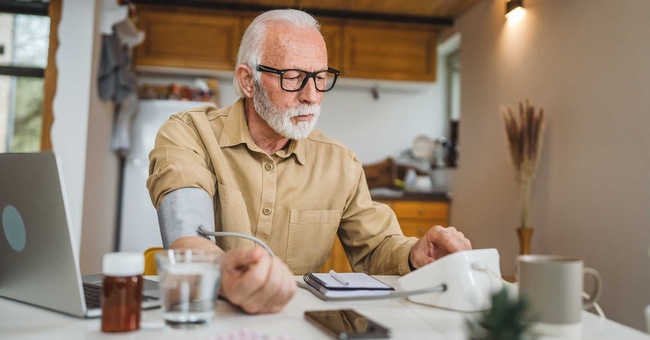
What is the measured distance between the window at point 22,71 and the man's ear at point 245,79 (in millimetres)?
3350

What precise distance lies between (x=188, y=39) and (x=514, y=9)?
8.00ft

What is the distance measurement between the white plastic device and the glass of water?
0.37 meters

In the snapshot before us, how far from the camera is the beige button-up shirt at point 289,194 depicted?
143cm

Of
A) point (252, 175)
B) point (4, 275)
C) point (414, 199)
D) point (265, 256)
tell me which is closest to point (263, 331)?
point (265, 256)

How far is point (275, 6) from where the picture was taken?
4.28 meters

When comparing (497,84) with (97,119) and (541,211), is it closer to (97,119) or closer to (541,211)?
(541,211)

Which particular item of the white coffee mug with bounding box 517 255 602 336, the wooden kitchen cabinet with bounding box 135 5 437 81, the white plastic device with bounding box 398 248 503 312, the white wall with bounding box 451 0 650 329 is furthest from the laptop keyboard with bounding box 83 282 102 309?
the wooden kitchen cabinet with bounding box 135 5 437 81

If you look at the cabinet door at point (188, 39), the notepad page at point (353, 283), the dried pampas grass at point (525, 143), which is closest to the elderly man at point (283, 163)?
the notepad page at point (353, 283)

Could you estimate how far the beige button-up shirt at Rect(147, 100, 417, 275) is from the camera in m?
1.43

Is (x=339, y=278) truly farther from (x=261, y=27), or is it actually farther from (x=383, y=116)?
(x=383, y=116)

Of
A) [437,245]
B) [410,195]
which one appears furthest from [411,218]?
[437,245]

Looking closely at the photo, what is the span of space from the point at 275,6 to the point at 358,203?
120 inches

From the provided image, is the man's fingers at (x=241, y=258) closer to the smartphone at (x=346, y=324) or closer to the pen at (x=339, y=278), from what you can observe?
the smartphone at (x=346, y=324)

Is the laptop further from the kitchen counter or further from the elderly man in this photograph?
the kitchen counter
